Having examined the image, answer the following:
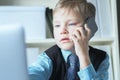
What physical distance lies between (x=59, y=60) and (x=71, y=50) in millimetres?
57

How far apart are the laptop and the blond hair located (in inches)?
12.7

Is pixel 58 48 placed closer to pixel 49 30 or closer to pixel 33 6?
pixel 49 30

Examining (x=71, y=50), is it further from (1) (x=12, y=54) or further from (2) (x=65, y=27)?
(1) (x=12, y=54)

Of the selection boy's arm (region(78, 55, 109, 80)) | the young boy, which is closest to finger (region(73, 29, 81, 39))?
the young boy

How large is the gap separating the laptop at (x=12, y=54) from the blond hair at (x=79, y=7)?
322mm

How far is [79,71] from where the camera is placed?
0.88 m

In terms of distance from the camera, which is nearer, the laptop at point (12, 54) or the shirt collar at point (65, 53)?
the laptop at point (12, 54)

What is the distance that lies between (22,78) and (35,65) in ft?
0.88

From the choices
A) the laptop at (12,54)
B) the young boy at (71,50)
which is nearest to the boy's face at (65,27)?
the young boy at (71,50)

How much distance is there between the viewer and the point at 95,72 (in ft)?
2.91

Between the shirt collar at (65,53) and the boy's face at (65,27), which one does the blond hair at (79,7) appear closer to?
the boy's face at (65,27)

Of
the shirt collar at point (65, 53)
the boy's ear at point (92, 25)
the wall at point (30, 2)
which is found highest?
the wall at point (30, 2)

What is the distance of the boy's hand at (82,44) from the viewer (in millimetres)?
871

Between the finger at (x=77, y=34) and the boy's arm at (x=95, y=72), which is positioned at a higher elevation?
the finger at (x=77, y=34)
